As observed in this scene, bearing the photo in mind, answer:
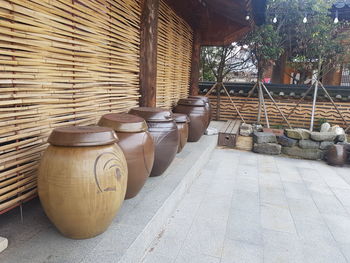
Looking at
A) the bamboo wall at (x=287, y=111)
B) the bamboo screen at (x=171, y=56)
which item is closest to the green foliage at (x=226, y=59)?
Answer: the bamboo wall at (x=287, y=111)

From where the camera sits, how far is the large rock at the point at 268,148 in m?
5.31

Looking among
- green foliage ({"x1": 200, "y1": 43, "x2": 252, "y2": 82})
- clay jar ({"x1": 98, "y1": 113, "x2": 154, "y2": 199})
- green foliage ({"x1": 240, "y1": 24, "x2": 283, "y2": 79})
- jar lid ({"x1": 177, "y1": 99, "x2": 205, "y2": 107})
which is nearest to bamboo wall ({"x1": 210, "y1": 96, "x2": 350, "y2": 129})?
green foliage ({"x1": 240, "y1": 24, "x2": 283, "y2": 79})

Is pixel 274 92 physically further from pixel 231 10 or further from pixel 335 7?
pixel 231 10

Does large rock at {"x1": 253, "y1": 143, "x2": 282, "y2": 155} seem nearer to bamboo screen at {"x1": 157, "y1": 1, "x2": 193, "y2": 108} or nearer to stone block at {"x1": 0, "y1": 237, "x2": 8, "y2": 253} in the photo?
bamboo screen at {"x1": 157, "y1": 1, "x2": 193, "y2": 108}

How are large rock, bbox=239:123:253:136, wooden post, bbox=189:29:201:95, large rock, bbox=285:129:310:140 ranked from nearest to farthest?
large rock, bbox=285:129:310:140, large rock, bbox=239:123:253:136, wooden post, bbox=189:29:201:95

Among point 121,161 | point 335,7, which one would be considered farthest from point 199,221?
point 335,7

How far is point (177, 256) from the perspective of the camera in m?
1.93

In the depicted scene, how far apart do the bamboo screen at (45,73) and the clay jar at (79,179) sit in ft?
1.14

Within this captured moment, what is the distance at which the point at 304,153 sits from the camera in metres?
5.18

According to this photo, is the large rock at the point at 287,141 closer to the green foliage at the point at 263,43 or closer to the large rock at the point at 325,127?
the large rock at the point at 325,127

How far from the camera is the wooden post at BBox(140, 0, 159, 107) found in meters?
3.29

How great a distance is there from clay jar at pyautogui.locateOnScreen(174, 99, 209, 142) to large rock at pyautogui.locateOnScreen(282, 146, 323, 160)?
1.97 m

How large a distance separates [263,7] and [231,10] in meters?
0.65

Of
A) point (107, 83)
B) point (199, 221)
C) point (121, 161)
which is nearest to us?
point (121, 161)
